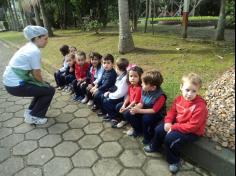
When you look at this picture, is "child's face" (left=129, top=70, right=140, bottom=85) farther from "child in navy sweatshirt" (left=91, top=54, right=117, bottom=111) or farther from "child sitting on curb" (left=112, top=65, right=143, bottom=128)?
"child in navy sweatshirt" (left=91, top=54, right=117, bottom=111)

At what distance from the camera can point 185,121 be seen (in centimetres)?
307

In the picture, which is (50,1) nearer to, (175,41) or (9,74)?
(175,41)

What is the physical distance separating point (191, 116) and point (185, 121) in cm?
12

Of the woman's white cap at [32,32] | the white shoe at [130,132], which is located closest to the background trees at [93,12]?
the white shoe at [130,132]

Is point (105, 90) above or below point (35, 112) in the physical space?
above

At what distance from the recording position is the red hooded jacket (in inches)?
116

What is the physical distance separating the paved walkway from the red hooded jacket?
1.90ft

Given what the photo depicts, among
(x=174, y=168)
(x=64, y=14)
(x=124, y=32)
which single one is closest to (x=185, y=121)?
(x=174, y=168)

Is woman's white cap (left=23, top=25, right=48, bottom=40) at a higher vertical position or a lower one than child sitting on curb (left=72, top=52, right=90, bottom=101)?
higher

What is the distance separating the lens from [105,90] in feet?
15.0

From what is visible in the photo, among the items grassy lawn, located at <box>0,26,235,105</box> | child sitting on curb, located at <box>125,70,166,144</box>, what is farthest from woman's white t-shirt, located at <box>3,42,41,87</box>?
grassy lawn, located at <box>0,26,235,105</box>

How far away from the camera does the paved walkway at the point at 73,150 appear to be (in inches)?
129

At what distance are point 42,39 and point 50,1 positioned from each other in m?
18.6

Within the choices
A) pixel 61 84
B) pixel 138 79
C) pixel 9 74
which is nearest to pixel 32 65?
pixel 9 74
